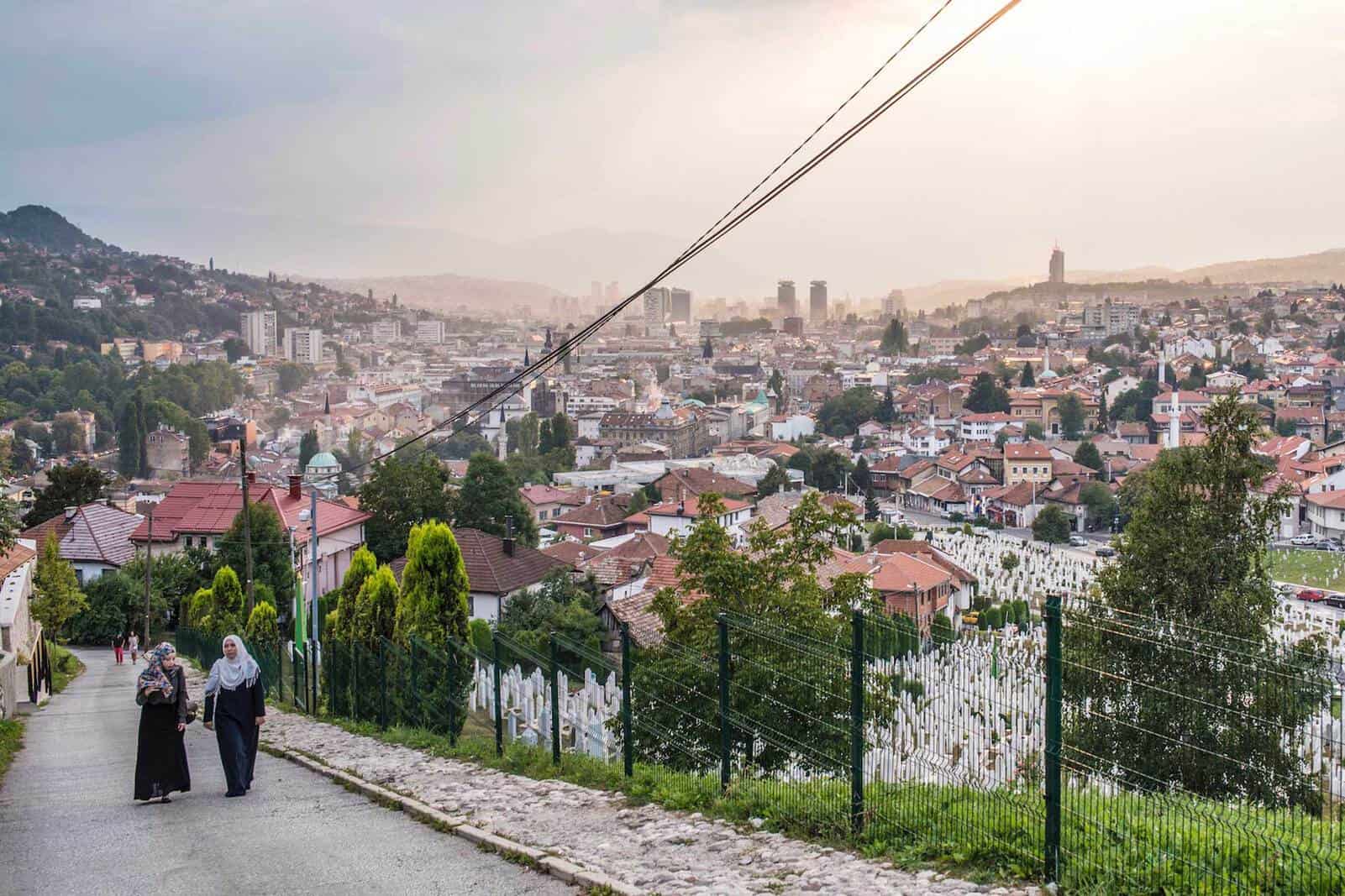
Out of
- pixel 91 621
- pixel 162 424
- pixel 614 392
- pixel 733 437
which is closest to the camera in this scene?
pixel 91 621

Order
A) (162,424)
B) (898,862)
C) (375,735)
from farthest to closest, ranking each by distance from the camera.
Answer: (162,424) → (375,735) → (898,862)

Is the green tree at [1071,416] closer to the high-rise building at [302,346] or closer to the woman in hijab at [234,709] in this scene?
the woman in hijab at [234,709]

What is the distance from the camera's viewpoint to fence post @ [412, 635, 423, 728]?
8062 mm

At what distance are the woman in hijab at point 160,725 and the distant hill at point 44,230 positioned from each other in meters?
187

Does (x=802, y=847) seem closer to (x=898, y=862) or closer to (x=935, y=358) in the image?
(x=898, y=862)

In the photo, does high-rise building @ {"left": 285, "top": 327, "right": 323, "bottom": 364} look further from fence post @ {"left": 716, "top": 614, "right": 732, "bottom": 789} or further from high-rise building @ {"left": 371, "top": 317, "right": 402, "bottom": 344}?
fence post @ {"left": 716, "top": 614, "right": 732, "bottom": 789}

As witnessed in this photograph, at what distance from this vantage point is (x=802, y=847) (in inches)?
155

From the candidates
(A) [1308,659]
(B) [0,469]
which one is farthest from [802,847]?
(B) [0,469]

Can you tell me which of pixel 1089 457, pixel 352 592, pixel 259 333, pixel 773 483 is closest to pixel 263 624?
pixel 352 592

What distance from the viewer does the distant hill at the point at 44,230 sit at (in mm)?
174375

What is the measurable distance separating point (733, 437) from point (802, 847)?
10263 cm

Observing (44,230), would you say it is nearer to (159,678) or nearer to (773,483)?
(773,483)

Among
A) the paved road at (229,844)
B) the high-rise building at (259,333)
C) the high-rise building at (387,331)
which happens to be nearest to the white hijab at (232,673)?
the paved road at (229,844)

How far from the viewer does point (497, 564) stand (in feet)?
91.0
